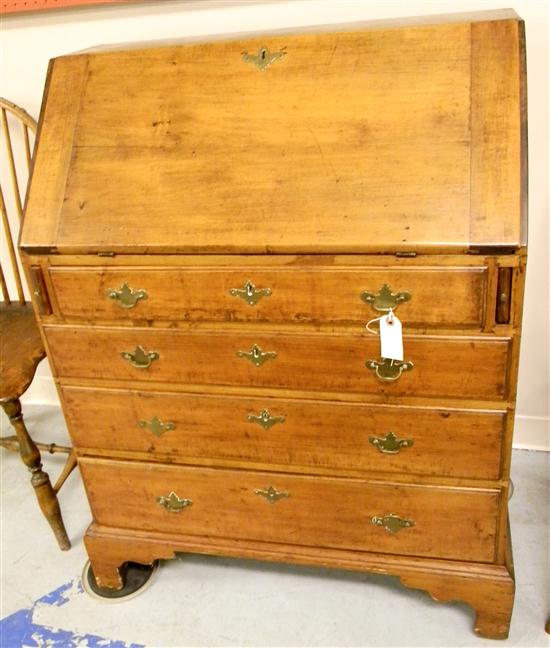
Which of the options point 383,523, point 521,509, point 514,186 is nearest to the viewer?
point 514,186

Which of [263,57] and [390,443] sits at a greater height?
[263,57]

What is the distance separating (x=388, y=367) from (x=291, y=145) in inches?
20.8

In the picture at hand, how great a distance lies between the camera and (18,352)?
5.93ft

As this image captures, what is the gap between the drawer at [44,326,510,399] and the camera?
4.31 ft

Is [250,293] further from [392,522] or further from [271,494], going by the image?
[392,522]

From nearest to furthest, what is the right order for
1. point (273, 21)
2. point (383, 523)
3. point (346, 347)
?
point (346, 347)
point (383, 523)
point (273, 21)

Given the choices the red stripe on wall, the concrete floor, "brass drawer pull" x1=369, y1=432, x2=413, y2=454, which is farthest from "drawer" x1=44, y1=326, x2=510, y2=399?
the red stripe on wall

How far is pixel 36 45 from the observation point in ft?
6.81

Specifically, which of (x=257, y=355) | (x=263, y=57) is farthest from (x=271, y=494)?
(x=263, y=57)

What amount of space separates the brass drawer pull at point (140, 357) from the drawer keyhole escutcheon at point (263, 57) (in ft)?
2.33

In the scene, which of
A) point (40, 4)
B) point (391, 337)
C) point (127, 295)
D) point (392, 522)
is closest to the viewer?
point (391, 337)

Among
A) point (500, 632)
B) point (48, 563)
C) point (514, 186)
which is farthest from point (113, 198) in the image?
point (500, 632)

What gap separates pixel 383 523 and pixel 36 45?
186 cm

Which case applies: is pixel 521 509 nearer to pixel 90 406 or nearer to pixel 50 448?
pixel 90 406
